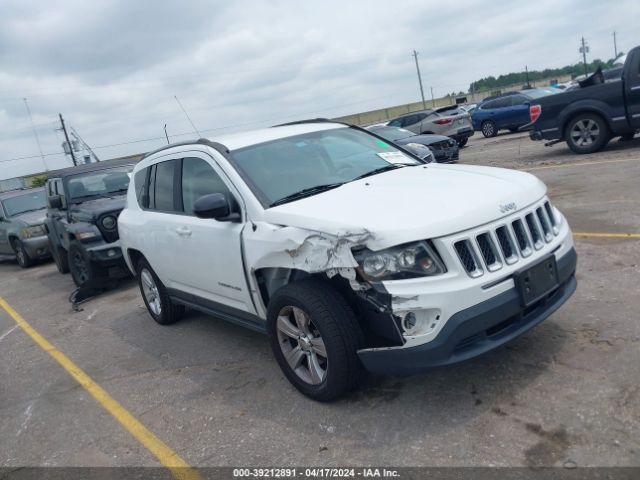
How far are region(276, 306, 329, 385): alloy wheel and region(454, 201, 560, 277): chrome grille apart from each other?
1.00 metres

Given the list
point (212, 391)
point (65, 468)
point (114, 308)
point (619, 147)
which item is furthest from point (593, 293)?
point (619, 147)

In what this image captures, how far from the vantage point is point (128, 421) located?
13.5 ft

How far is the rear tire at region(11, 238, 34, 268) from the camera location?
12102 millimetres

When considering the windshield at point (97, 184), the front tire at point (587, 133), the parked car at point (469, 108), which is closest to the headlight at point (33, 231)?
the windshield at point (97, 184)

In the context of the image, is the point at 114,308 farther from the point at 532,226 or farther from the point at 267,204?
the point at 532,226

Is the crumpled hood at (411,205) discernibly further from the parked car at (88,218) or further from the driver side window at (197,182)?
the parked car at (88,218)

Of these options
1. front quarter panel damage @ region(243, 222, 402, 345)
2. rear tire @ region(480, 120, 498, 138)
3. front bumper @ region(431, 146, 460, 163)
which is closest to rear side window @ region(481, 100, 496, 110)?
rear tire @ region(480, 120, 498, 138)

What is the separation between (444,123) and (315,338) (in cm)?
1667

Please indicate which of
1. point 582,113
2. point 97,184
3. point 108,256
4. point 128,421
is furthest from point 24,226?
point 582,113

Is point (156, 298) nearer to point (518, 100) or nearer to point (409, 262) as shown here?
point (409, 262)

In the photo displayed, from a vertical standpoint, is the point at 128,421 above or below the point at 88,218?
below

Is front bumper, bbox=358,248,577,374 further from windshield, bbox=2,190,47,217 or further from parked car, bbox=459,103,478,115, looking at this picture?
parked car, bbox=459,103,478,115

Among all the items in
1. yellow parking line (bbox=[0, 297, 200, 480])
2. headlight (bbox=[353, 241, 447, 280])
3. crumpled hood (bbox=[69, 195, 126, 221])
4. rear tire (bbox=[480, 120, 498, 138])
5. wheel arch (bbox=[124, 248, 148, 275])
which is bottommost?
yellow parking line (bbox=[0, 297, 200, 480])

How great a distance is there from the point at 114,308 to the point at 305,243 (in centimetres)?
480
